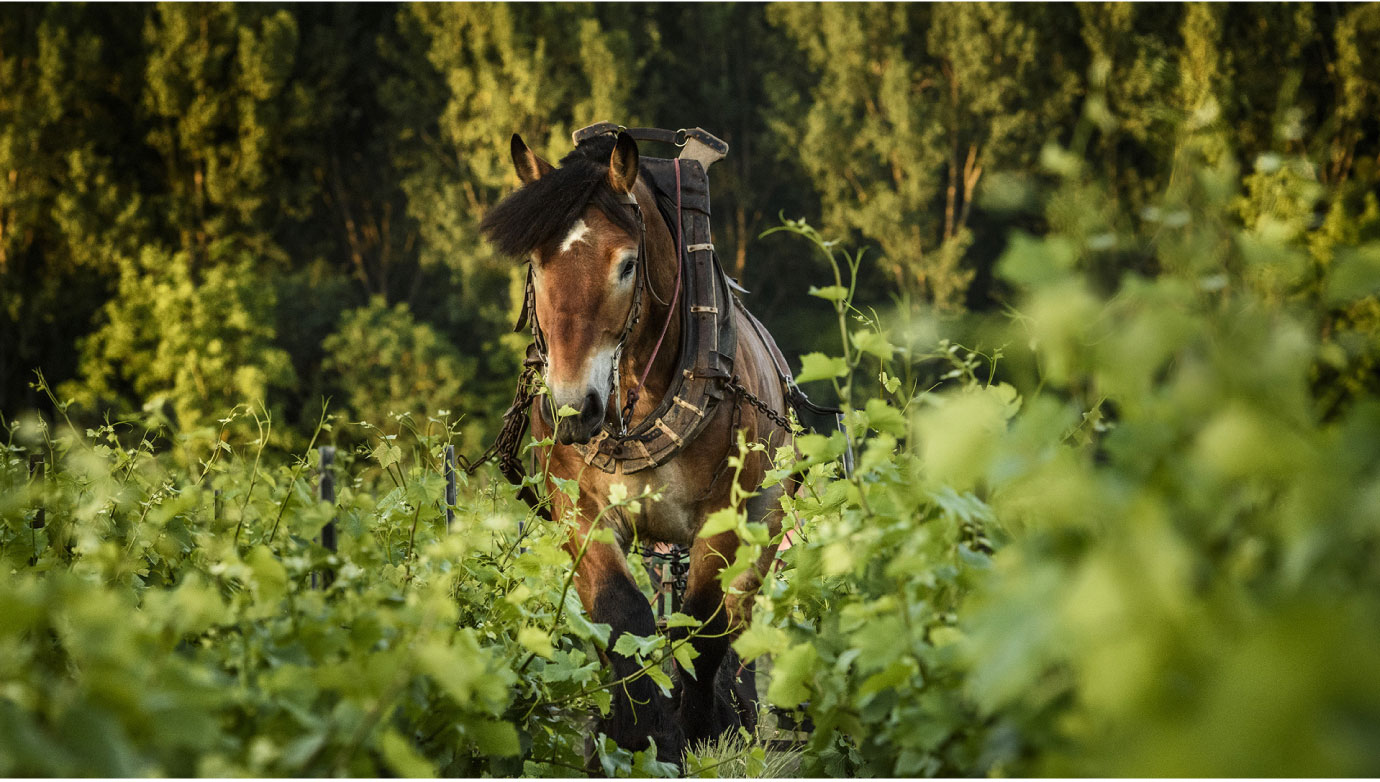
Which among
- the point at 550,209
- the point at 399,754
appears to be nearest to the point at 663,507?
the point at 550,209

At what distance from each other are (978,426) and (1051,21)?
17.9 m

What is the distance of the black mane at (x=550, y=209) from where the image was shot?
2.31m

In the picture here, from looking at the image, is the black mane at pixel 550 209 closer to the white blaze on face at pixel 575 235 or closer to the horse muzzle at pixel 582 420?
the white blaze on face at pixel 575 235

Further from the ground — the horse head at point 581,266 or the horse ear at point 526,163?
the horse ear at point 526,163

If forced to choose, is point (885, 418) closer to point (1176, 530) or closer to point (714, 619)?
point (1176, 530)

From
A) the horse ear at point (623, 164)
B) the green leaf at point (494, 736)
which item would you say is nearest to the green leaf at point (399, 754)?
the green leaf at point (494, 736)

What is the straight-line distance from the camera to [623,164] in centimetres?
247

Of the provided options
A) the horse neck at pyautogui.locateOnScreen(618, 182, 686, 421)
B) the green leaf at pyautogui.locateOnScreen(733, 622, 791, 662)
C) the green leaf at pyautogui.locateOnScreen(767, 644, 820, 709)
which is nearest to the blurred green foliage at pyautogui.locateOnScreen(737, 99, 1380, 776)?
the green leaf at pyautogui.locateOnScreen(767, 644, 820, 709)

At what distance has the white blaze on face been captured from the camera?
7.60ft

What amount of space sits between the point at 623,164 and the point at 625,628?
117 cm

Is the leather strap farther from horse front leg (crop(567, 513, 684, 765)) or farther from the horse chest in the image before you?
horse front leg (crop(567, 513, 684, 765))

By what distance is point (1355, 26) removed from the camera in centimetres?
1351

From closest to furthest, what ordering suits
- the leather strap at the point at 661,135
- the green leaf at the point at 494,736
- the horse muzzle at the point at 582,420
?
the green leaf at the point at 494,736 < the horse muzzle at the point at 582,420 < the leather strap at the point at 661,135

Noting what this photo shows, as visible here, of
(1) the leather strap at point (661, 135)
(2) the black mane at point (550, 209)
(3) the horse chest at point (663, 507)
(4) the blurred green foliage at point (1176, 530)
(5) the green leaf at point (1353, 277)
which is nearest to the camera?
(4) the blurred green foliage at point (1176, 530)
